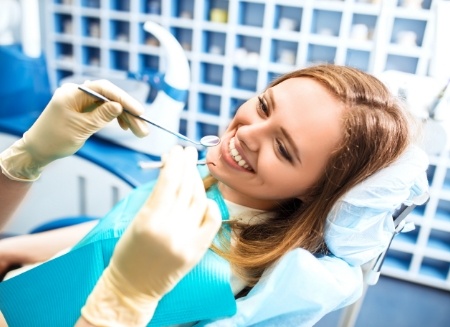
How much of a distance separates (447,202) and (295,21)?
3.06 ft

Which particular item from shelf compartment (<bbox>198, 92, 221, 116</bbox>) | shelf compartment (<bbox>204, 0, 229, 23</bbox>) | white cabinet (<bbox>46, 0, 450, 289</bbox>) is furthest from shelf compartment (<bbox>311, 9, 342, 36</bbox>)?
shelf compartment (<bbox>198, 92, 221, 116</bbox>)

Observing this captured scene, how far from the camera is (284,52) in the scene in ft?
5.75

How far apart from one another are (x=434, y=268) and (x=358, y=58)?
92cm

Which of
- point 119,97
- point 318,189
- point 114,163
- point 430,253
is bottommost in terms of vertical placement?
point 430,253

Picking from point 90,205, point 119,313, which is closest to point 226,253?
point 119,313

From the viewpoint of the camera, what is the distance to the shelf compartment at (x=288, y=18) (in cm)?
171

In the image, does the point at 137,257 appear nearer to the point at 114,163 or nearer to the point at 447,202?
the point at 114,163

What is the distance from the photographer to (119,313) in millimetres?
→ 634

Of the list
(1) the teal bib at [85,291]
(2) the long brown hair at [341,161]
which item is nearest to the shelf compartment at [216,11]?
(2) the long brown hair at [341,161]

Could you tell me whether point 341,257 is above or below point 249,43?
below

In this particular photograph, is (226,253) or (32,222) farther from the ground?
(226,253)

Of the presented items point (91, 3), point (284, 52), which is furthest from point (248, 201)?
point (91, 3)

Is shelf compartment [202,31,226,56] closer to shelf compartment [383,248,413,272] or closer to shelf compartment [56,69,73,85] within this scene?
shelf compartment [56,69,73,85]

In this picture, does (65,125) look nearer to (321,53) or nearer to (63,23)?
(321,53)
